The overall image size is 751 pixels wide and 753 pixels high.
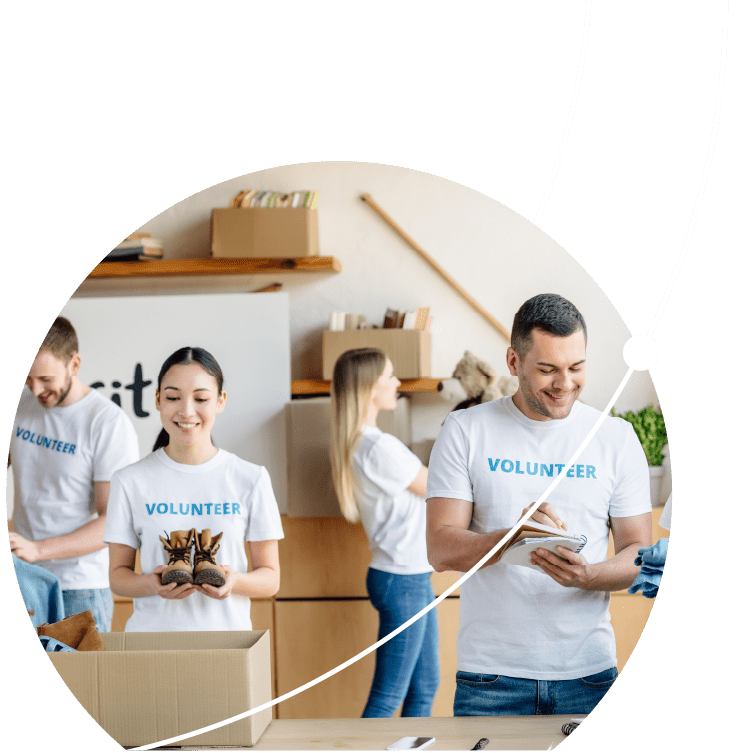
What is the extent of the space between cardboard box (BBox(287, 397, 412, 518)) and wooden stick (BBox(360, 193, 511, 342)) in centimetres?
35

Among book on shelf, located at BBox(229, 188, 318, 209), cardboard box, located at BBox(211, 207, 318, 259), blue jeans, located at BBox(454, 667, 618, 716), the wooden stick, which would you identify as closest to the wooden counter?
blue jeans, located at BBox(454, 667, 618, 716)

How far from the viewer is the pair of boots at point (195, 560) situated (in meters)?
2.98

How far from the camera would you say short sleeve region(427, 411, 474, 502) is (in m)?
2.97

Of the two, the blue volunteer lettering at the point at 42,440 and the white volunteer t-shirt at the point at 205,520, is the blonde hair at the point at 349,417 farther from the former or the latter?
the blue volunteer lettering at the point at 42,440

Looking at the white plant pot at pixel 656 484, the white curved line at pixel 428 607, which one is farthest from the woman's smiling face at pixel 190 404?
the white plant pot at pixel 656 484

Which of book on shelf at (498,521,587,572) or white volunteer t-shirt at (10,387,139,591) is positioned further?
white volunteer t-shirt at (10,387,139,591)

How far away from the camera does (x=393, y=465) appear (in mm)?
2994

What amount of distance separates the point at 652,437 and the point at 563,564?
491mm

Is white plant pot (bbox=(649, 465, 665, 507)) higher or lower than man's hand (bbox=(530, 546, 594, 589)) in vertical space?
higher

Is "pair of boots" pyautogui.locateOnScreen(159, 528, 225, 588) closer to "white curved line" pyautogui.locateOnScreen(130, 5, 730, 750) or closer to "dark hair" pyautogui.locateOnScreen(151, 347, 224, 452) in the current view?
"dark hair" pyautogui.locateOnScreen(151, 347, 224, 452)

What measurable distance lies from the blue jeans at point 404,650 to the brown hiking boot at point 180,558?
0.53m

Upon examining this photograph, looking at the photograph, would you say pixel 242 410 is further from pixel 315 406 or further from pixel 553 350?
pixel 553 350

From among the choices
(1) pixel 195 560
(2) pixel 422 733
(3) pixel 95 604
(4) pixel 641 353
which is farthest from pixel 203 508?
(4) pixel 641 353

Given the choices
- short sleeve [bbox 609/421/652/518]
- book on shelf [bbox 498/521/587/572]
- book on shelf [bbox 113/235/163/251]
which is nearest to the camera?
book on shelf [bbox 498/521/587/572]
